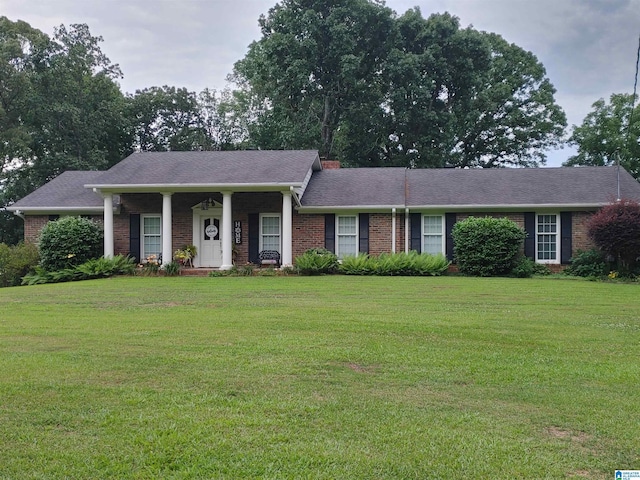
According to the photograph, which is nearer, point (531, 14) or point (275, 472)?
point (275, 472)

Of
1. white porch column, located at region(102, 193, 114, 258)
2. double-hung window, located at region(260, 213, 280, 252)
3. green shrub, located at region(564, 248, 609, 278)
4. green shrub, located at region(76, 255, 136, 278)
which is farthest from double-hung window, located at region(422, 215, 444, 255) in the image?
white porch column, located at region(102, 193, 114, 258)

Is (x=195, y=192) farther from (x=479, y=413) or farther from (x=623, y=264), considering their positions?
(x=479, y=413)

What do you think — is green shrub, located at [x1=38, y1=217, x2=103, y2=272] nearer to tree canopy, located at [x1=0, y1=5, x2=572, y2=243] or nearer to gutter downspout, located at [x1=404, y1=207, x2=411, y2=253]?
gutter downspout, located at [x1=404, y1=207, x2=411, y2=253]

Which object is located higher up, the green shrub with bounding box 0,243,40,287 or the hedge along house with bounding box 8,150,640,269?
the hedge along house with bounding box 8,150,640,269

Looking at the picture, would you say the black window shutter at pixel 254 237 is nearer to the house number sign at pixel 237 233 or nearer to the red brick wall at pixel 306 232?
the house number sign at pixel 237 233

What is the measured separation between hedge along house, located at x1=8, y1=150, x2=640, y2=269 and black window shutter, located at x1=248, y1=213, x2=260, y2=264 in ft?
0.12

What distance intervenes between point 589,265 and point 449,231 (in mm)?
4808

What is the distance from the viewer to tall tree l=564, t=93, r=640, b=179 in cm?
3541

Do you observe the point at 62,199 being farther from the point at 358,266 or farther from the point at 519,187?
the point at 519,187

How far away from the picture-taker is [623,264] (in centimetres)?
1823

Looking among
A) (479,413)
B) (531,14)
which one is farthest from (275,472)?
(531,14)

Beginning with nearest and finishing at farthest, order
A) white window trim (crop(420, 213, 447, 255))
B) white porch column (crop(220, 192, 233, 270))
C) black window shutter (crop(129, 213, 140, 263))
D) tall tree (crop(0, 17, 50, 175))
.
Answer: white porch column (crop(220, 192, 233, 270)), white window trim (crop(420, 213, 447, 255)), black window shutter (crop(129, 213, 140, 263)), tall tree (crop(0, 17, 50, 175))

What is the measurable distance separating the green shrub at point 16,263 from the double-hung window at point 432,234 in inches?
546

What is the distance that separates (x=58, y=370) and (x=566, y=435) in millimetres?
4740
